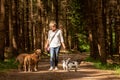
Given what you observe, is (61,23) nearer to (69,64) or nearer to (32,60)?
(69,64)

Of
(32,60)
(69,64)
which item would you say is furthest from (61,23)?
(32,60)

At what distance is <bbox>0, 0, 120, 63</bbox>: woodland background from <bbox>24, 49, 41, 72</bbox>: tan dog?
14.3ft

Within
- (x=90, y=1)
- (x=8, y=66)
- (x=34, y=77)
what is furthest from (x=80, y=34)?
(x=34, y=77)

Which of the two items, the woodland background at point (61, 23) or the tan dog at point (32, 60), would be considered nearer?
the tan dog at point (32, 60)

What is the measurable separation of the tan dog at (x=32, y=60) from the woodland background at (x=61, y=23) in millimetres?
4344

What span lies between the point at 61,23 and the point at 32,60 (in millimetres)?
26930

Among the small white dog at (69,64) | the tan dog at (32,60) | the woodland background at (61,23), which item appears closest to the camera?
the tan dog at (32,60)

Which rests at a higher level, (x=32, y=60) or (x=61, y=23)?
(x=61, y=23)

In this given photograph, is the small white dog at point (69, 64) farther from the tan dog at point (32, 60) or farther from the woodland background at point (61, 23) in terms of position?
the woodland background at point (61, 23)

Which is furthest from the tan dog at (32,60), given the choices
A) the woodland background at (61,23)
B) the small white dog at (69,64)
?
the woodland background at (61,23)

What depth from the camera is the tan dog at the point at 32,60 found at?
14.7 m

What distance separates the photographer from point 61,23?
4156cm

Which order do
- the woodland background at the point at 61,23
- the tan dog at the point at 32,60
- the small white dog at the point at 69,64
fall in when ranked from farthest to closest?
the woodland background at the point at 61,23, the small white dog at the point at 69,64, the tan dog at the point at 32,60

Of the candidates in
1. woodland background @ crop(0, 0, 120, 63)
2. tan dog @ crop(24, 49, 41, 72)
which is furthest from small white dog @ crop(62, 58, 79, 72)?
woodland background @ crop(0, 0, 120, 63)
